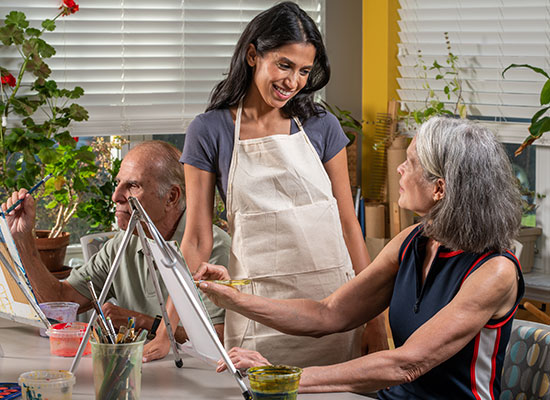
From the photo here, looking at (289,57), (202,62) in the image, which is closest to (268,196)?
(289,57)

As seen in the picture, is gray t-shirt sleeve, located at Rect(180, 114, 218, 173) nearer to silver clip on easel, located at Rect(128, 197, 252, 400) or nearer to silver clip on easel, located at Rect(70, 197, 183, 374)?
silver clip on easel, located at Rect(70, 197, 183, 374)

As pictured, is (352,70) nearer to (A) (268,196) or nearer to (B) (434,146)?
(A) (268,196)

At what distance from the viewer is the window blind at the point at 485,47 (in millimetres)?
3373

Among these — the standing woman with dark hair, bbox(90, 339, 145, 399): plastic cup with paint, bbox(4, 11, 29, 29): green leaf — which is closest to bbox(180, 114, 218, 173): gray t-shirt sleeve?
the standing woman with dark hair

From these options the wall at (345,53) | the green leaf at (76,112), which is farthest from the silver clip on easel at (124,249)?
the wall at (345,53)

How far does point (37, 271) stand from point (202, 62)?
1756 millimetres

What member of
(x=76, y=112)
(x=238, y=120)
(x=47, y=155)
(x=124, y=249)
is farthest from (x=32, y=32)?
(x=124, y=249)

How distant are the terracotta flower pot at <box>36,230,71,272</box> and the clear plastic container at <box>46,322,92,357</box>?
4.30ft

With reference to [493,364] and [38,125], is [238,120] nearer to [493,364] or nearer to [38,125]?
[493,364]

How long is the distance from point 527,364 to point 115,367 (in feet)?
3.09

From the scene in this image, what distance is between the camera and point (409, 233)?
1.92 m

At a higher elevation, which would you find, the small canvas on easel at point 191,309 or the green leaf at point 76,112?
the green leaf at point 76,112

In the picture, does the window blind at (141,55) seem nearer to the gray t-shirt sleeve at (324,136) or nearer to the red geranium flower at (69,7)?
the red geranium flower at (69,7)

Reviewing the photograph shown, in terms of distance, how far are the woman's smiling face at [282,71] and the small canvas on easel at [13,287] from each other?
778 millimetres
